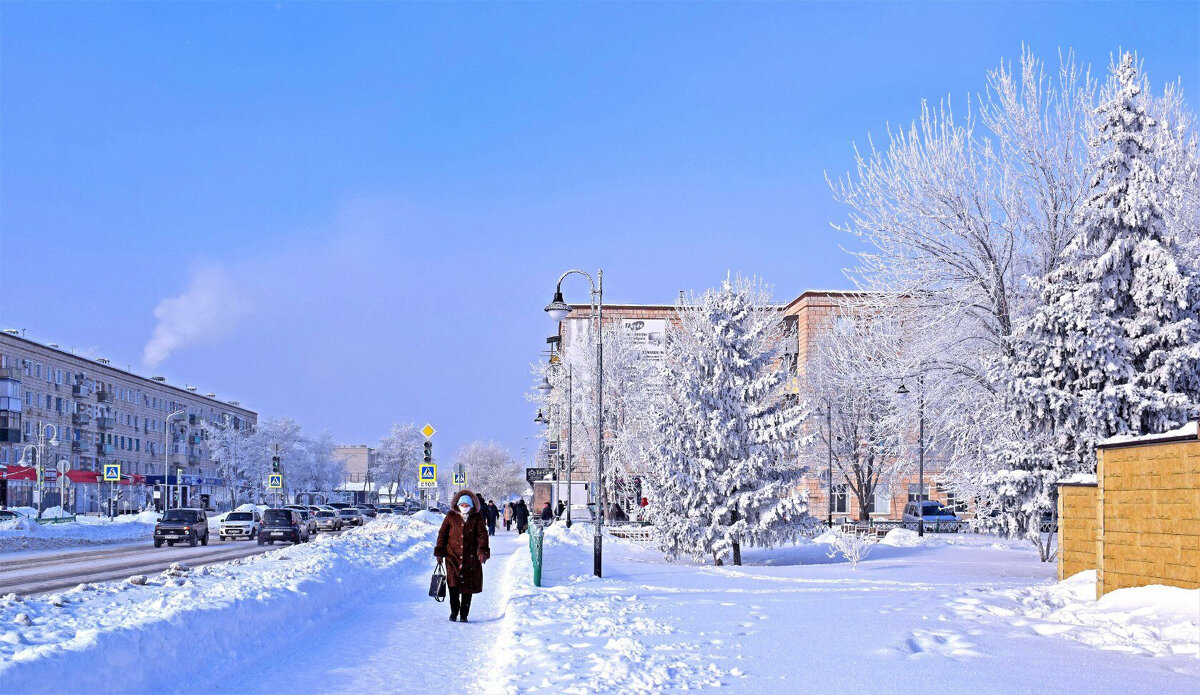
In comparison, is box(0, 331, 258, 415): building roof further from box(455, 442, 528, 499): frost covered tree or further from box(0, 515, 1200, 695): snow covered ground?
box(0, 515, 1200, 695): snow covered ground

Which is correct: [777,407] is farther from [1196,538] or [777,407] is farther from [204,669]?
[204,669]

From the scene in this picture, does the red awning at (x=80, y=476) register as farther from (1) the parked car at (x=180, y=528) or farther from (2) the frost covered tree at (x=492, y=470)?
(2) the frost covered tree at (x=492, y=470)

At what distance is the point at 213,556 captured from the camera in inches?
1282

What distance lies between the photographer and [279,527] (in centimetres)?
4066

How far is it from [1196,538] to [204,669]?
1086 cm

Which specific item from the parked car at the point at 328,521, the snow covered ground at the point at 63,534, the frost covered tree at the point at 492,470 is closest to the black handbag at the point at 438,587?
the snow covered ground at the point at 63,534

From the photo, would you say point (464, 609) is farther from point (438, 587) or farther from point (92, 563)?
point (92, 563)

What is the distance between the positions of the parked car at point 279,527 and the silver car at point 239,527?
2.64 meters

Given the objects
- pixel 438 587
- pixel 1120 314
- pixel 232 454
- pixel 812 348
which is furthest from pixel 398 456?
pixel 438 587

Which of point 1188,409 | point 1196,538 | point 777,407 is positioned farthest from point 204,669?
point 777,407

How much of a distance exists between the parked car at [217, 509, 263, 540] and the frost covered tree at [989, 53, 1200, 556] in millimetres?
33797

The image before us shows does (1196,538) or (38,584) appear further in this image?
(38,584)


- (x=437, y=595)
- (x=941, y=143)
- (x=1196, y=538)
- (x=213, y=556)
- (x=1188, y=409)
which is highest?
(x=941, y=143)

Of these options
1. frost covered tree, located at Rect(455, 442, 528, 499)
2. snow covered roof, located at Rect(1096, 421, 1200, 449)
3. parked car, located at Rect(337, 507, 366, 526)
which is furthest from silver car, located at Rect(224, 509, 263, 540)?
frost covered tree, located at Rect(455, 442, 528, 499)
